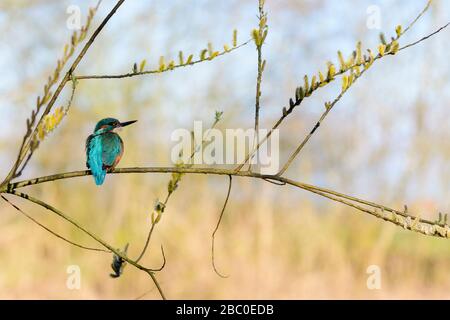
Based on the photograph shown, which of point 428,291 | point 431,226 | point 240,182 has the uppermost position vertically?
point 240,182

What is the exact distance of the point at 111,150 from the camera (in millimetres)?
1490

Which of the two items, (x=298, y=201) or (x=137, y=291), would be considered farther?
(x=298, y=201)

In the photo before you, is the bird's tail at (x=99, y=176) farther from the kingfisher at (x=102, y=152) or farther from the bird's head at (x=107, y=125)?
the bird's head at (x=107, y=125)

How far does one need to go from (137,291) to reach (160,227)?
492mm

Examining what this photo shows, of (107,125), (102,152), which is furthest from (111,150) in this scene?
(107,125)

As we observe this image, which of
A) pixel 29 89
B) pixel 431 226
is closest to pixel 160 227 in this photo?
pixel 29 89

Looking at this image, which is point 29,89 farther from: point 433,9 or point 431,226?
point 431,226

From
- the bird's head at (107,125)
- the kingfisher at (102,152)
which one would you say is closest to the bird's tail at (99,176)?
the kingfisher at (102,152)

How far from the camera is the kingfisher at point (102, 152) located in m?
1.44

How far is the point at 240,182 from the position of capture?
520 cm

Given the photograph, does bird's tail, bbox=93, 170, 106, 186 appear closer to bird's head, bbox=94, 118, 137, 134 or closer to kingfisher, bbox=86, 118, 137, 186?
kingfisher, bbox=86, 118, 137, 186

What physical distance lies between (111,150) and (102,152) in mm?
23

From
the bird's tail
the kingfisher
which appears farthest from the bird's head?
the bird's tail

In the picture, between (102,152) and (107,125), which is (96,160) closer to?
(102,152)
